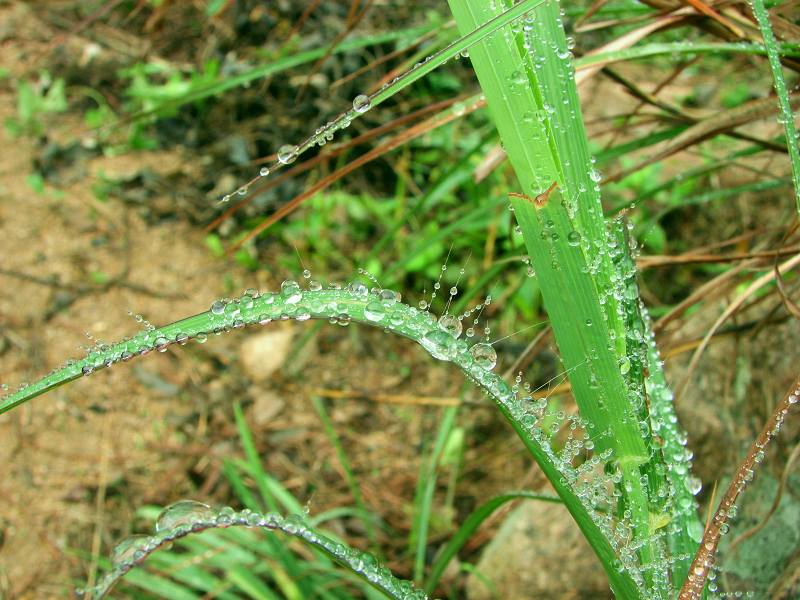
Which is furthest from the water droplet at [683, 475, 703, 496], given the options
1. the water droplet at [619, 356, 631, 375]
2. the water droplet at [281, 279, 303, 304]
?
the water droplet at [281, 279, 303, 304]

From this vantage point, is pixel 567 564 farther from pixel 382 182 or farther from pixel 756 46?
pixel 382 182

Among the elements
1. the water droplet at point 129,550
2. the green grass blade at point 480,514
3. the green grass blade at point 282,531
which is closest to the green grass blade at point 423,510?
the green grass blade at point 480,514

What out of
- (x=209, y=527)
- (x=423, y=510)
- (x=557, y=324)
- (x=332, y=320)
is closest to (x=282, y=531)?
(x=209, y=527)

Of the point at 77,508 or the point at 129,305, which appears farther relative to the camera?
the point at 129,305

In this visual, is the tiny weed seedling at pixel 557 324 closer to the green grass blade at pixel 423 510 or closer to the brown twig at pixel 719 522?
the brown twig at pixel 719 522


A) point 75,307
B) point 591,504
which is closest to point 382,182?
point 75,307

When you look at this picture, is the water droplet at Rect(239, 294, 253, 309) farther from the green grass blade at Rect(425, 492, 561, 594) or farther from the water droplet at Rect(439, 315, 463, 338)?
the green grass blade at Rect(425, 492, 561, 594)

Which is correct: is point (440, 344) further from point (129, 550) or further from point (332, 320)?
point (129, 550)
